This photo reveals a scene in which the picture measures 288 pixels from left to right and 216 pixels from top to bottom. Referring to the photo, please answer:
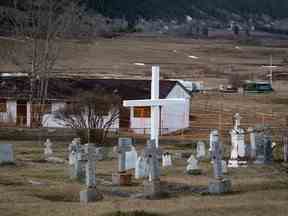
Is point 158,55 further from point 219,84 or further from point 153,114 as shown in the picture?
point 153,114

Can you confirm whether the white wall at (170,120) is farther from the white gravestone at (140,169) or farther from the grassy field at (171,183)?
the white gravestone at (140,169)

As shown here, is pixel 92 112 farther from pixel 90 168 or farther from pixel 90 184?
pixel 90 184

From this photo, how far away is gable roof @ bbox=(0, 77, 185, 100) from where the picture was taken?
1935 inches

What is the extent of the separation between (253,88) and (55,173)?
59419mm

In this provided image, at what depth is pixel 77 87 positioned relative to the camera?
166ft

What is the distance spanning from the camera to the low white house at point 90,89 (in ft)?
157

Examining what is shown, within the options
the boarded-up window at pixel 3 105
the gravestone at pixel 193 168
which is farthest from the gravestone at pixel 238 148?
the boarded-up window at pixel 3 105

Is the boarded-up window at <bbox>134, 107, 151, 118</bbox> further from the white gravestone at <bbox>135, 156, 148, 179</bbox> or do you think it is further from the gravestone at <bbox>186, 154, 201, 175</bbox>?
the white gravestone at <bbox>135, 156, 148, 179</bbox>

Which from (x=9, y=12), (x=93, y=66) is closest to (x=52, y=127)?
(x=9, y=12)

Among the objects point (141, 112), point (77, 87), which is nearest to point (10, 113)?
point (77, 87)

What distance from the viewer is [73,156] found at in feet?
74.7

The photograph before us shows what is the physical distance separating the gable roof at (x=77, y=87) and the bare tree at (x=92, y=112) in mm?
5644

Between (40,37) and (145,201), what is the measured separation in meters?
39.9

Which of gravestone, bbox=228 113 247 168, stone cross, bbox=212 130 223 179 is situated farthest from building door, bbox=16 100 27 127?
stone cross, bbox=212 130 223 179
